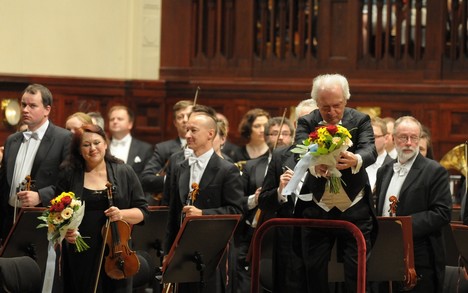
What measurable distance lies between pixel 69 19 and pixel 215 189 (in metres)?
4.93

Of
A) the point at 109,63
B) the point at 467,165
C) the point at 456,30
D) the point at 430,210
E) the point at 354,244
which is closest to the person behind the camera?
the point at 354,244

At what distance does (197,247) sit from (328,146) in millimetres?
1718

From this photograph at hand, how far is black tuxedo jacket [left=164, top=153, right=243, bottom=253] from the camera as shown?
820 cm

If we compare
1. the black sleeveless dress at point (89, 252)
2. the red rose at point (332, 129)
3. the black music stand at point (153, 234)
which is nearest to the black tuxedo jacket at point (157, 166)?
the black music stand at point (153, 234)

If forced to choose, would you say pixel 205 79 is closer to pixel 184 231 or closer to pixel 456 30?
pixel 456 30

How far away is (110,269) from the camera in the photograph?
7652 mm

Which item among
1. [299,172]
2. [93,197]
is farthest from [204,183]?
[299,172]

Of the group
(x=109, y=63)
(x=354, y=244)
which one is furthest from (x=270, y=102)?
(x=354, y=244)

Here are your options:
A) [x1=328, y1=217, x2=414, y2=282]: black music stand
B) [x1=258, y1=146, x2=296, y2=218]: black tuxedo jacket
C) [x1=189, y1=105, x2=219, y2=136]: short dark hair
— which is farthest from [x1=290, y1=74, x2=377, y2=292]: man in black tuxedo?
[x1=189, y1=105, x2=219, y2=136]: short dark hair

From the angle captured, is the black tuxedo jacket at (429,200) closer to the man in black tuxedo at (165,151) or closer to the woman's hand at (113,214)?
the woman's hand at (113,214)

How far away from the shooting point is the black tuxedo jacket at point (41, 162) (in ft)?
28.2

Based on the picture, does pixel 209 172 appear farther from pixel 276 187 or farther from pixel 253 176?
pixel 253 176

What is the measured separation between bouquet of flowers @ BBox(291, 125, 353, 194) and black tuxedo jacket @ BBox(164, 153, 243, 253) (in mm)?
1793

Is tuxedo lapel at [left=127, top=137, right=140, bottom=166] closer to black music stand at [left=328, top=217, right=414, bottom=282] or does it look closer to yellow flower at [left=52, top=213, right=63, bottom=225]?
yellow flower at [left=52, top=213, right=63, bottom=225]
